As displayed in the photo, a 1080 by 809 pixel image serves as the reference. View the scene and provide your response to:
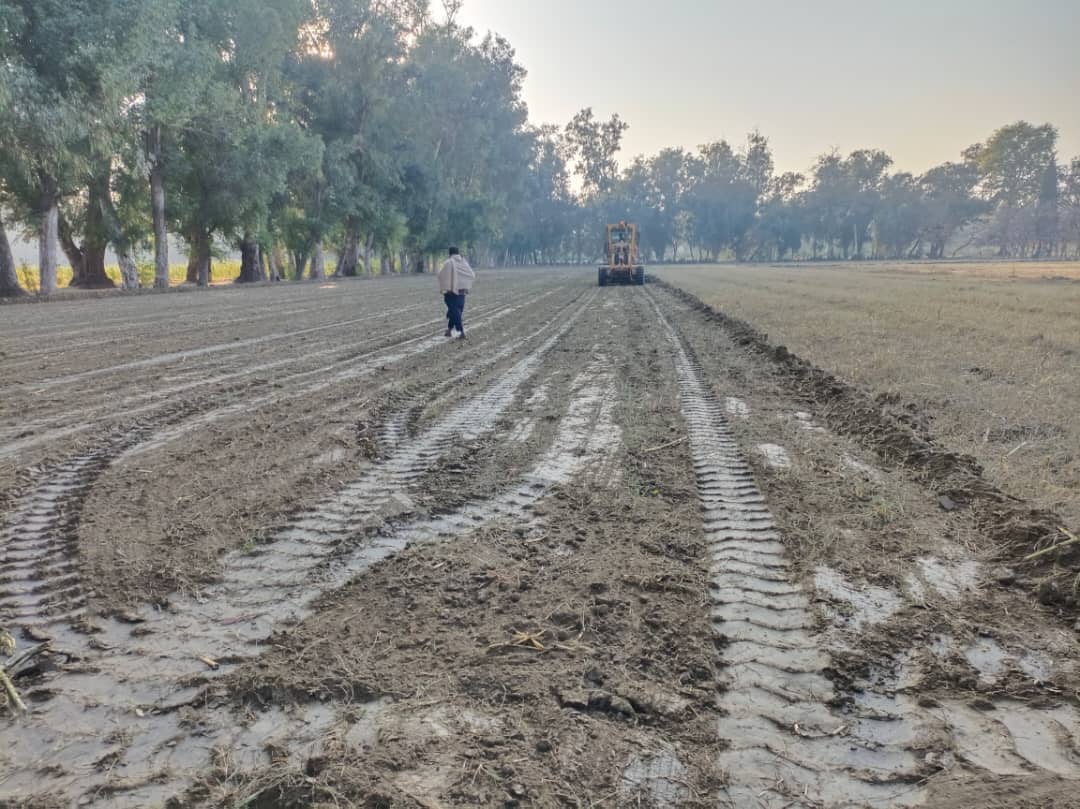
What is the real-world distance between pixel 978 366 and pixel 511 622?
795cm

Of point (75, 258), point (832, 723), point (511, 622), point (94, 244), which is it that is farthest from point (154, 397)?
point (75, 258)

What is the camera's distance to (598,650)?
104 inches

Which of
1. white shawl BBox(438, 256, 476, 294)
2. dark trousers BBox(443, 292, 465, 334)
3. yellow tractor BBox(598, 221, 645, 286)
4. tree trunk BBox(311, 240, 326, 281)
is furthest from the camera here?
tree trunk BBox(311, 240, 326, 281)

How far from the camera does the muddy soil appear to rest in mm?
2037

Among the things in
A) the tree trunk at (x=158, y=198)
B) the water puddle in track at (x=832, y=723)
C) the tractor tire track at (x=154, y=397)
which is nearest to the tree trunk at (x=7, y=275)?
the tree trunk at (x=158, y=198)

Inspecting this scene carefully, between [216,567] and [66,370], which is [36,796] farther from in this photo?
[66,370]

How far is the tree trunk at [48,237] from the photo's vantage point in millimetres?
23078

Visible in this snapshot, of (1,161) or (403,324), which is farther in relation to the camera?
(1,161)

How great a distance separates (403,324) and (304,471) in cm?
1045

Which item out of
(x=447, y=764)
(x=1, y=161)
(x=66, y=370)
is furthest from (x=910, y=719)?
(x=1, y=161)

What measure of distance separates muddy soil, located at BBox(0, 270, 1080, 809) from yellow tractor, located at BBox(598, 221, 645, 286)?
26951 millimetres

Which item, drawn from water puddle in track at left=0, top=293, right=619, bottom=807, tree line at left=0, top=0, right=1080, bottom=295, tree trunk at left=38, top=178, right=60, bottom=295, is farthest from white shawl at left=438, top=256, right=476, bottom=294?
tree trunk at left=38, top=178, right=60, bottom=295

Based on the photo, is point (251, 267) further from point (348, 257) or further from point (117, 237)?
point (348, 257)

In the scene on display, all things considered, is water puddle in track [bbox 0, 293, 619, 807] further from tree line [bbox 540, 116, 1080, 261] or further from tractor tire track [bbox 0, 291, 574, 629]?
tree line [bbox 540, 116, 1080, 261]
